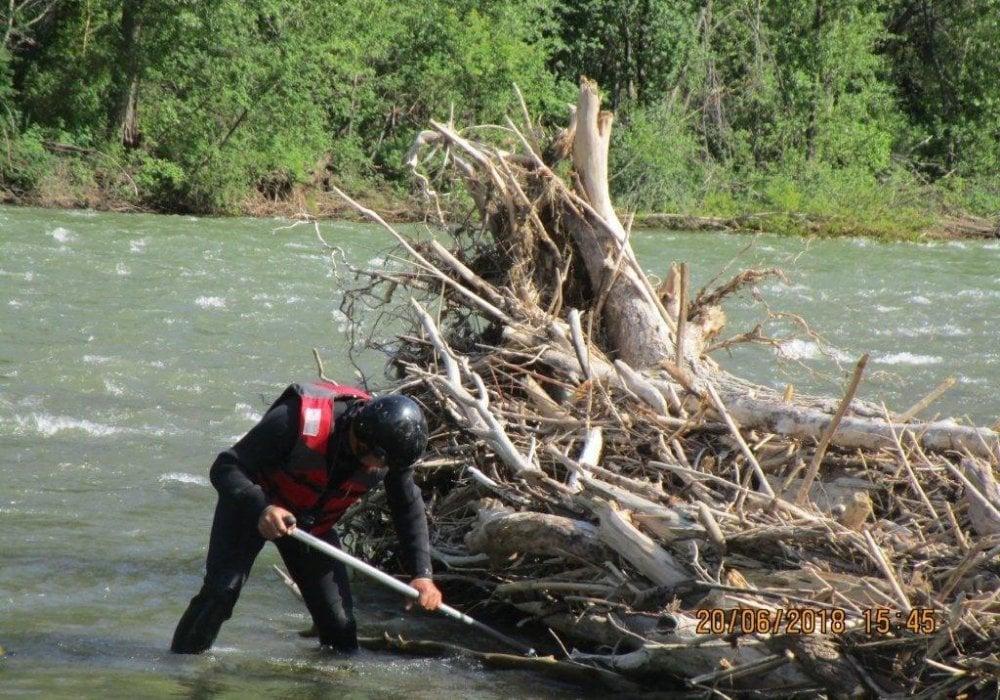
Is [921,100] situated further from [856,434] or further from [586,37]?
[856,434]

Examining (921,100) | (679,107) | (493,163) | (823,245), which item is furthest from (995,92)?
(493,163)

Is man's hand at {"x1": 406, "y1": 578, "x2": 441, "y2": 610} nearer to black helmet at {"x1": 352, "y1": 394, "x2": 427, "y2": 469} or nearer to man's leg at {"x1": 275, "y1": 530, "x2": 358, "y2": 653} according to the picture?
man's leg at {"x1": 275, "y1": 530, "x2": 358, "y2": 653}

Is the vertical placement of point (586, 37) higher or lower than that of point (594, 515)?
higher

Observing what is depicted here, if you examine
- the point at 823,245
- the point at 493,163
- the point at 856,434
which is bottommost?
the point at 823,245

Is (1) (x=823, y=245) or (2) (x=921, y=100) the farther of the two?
(2) (x=921, y=100)

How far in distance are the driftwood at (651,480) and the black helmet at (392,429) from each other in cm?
106

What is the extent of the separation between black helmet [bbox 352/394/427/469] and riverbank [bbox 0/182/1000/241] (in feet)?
65.0

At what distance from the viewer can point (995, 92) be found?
117 ft

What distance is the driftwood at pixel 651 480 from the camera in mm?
4660

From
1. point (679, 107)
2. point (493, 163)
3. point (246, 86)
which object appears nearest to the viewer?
point (493, 163)

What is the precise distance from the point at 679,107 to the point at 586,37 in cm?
332
